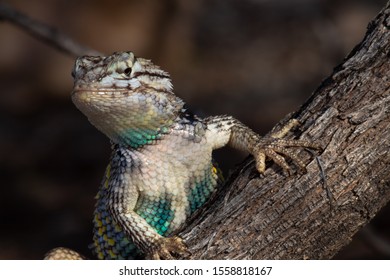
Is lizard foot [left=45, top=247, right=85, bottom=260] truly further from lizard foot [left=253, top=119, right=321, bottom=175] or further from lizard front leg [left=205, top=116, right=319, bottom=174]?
lizard foot [left=253, top=119, right=321, bottom=175]

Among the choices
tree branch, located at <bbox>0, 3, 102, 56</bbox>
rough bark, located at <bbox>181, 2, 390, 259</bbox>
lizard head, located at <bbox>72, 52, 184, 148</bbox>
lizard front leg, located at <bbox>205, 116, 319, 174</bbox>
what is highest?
tree branch, located at <bbox>0, 3, 102, 56</bbox>

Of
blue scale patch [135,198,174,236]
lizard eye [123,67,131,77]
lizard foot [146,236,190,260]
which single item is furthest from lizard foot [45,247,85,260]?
lizard eye [123,67,131,77]

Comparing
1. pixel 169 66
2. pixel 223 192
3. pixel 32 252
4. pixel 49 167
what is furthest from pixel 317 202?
pixel 169 66

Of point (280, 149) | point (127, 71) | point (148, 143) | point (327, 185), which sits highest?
point (127, 71)

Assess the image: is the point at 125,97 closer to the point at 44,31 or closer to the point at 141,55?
the point at 44,31

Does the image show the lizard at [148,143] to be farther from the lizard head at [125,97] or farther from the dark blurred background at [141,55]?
the dark blurred background at [141,55]

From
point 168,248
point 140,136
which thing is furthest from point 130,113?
point 168,248
